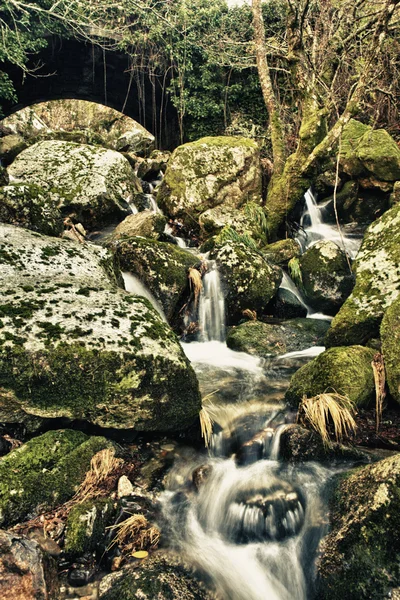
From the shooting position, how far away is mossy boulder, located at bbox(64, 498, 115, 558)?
2701 mm

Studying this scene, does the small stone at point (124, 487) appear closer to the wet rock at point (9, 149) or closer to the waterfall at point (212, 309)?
the waterfall at point (212, 309)

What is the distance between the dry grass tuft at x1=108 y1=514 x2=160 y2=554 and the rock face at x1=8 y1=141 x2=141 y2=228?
793 cm

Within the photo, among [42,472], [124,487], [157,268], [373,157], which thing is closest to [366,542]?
[124,487]

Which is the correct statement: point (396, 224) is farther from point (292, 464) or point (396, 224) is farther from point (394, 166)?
point (394, 166)

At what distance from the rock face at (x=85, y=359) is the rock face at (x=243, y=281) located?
309 cm

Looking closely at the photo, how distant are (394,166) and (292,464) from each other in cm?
931

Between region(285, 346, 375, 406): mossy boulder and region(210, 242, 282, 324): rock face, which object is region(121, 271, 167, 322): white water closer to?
region(210, 242, 282, 324): rock face

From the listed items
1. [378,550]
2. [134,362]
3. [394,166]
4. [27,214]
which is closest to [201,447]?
[134,362]

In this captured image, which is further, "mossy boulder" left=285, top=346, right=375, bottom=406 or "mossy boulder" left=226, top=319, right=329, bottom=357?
"mossy boulder" left=226, top=319, right=329, bottom=357

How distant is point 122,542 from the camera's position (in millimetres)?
2797

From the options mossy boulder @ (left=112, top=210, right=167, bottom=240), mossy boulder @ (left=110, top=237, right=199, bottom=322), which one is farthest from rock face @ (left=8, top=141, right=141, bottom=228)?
mossy boulder @ (left=110, top=237, right=199, bottom=322)

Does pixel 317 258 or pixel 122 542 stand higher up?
pixel 317 258

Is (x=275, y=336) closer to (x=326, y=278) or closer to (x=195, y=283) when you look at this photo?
(x=195, y=283)

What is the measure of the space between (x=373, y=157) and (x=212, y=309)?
22.2 ft
